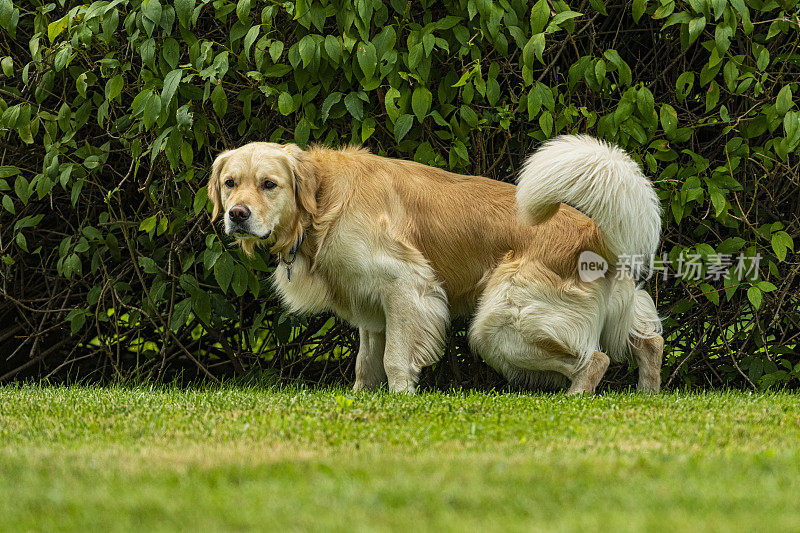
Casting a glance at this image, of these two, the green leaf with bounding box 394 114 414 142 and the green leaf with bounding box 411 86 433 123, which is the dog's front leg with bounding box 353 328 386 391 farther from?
the green leaf with bounding box 411 86 433 123

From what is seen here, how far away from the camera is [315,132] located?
489 centimetres

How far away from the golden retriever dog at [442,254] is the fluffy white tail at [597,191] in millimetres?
13

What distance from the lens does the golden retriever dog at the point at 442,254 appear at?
4441 mm

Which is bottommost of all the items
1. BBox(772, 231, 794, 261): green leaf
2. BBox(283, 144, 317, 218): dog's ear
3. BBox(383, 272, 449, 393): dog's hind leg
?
BBox(383, 272, 449, 393): dog's hind leg

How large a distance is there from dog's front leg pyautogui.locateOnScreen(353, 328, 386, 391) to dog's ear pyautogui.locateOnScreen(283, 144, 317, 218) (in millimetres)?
795

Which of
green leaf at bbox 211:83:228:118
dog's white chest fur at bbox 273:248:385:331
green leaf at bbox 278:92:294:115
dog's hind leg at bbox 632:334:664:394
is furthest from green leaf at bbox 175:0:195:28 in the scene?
dog's hind leg at bbox 632:334:664:394

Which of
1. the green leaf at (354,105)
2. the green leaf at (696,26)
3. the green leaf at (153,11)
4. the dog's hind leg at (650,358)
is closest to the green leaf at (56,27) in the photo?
the green leaf at (153,11)

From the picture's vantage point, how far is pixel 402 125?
15.2 ft

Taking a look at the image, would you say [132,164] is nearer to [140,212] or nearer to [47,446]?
[140,212]

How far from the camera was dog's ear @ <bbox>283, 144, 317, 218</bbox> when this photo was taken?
452 cm

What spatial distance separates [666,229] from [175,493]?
3490 mm

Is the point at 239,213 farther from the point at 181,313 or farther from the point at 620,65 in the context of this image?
the point at 620,65

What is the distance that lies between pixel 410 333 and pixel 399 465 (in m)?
1.99

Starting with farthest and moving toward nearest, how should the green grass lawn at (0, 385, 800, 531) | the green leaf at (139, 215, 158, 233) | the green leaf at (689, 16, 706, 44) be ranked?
the green leaf at (139, 215, 158, 233), the green leaf at (689, 16, 706, 44), the green grass lawn at (0, 385, 800, 531)
